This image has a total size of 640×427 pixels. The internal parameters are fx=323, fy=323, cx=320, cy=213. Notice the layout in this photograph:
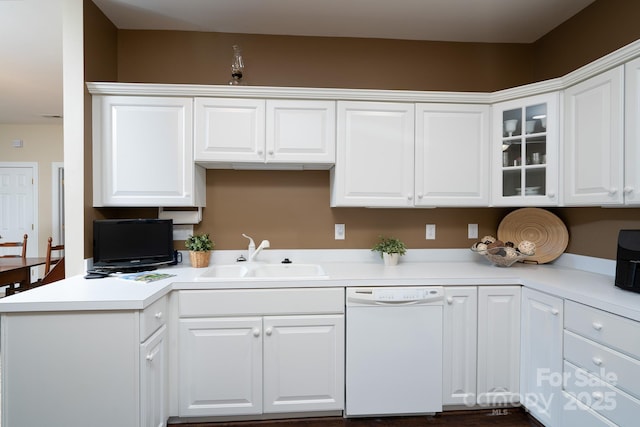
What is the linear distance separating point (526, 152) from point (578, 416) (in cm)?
156

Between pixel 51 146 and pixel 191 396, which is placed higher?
pixel 51 146

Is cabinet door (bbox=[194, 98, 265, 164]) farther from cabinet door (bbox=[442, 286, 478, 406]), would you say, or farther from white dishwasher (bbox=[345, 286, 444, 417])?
cabinet door (bbox=[442, 286, 478, 406])

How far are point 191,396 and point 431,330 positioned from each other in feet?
4.87

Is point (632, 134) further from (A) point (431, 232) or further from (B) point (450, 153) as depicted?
(A) point (431, 232)

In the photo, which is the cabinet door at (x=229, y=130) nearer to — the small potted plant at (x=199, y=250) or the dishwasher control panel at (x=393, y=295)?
the small potted plant at (x=199, y=250)

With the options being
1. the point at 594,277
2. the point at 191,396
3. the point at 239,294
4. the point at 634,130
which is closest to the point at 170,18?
the point at 239,294

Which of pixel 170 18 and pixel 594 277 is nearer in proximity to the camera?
pixel 594 277

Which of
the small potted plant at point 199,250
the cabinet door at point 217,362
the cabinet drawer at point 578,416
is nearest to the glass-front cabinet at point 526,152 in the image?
the cabinet drawer at point 578,416

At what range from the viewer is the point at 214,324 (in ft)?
6.21

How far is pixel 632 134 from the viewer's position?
1.64 m

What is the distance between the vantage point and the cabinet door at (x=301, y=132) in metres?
2.22

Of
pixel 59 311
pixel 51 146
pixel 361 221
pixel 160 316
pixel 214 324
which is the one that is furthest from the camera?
pixel 51 146

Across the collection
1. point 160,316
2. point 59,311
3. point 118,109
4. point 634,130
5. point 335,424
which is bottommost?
point 335,424

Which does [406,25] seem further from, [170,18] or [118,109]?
[118,109]
